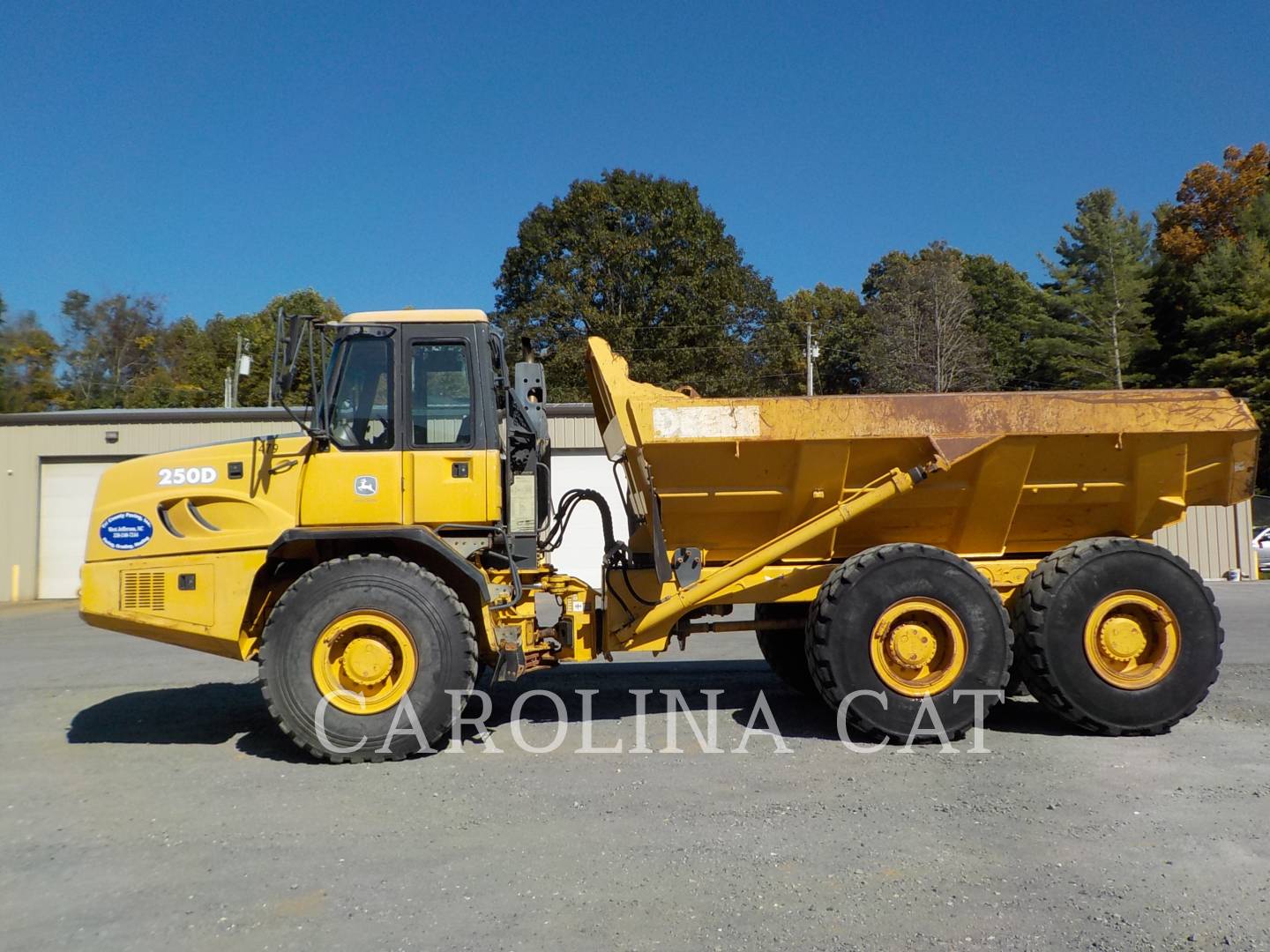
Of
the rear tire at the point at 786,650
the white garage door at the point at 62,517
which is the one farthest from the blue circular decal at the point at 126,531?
the white garage door at the point at 62,517

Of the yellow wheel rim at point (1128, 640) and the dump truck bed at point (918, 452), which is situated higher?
the dump truck bed at point (918, 452)

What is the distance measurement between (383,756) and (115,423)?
51.0 feet

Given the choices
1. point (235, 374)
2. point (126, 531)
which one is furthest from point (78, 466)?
point (235, 374)

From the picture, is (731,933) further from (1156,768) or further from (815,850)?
(1156,768)

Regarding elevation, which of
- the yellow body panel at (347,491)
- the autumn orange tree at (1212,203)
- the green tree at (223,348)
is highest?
the autumn orange tree at (1212,203)

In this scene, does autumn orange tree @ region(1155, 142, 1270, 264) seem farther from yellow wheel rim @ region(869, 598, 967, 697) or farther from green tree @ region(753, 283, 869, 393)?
yellow wheel rim @ region(869, 598, 967, 697)

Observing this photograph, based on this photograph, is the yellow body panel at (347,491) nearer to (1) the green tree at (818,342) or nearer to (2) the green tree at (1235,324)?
(1) the green tree at (818,342)

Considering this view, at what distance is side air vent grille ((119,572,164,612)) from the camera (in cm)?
593

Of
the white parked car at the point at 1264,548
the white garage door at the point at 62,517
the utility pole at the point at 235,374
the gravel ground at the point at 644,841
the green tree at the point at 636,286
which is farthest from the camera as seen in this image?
the green tree at the point at 636,286

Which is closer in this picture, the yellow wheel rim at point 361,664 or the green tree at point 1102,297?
the yellow wheel rim at point 361,664

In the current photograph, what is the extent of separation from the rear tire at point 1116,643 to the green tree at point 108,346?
143ft

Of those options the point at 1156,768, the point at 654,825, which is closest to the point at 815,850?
the point at 654,825

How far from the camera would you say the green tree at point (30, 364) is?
38.9m

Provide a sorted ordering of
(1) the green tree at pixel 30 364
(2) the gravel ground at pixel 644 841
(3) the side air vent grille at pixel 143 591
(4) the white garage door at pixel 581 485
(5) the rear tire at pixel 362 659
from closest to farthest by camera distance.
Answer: (2) the gravel ground at pixel 644 841, (5) the rear tire at pixel 362 659, (3) the side air vent grille at pixel 143 591, (4) the white garage door at pixel 581 485, (1) the green tree at pixel 30 364
